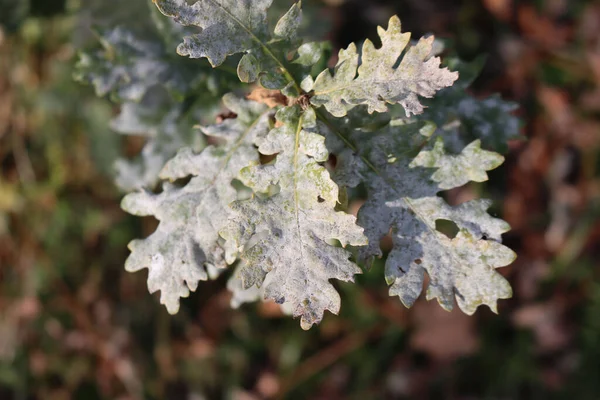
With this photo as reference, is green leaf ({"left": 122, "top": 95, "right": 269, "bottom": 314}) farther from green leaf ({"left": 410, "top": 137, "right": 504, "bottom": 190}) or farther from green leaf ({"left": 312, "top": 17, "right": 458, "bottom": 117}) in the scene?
green leaf ({"left": 410, "top": 137, "right": 504, "bottom": 190})

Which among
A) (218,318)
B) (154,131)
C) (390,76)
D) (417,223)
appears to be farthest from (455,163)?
(218,318)

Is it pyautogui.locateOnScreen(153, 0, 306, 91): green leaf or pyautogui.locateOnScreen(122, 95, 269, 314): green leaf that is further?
pyautogui.locateOnScreen(122, 95, 269, 314): green leaf

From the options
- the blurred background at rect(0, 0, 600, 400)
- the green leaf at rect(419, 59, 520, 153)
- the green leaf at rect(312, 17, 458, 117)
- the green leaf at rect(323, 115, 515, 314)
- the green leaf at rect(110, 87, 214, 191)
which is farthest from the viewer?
the blurred background at rect(0, 0, 600, 400)

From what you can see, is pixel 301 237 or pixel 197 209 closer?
pixel 301 237

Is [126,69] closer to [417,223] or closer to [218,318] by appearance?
[417,223]

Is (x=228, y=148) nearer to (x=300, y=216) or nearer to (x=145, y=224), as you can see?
(x=300, y=216)

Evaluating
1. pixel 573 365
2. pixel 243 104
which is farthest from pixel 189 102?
pixel 573 365

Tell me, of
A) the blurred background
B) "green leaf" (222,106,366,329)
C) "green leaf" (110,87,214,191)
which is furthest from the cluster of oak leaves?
the blurred background
